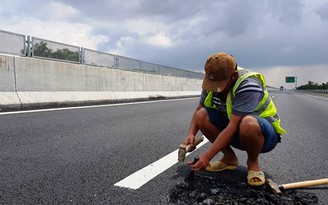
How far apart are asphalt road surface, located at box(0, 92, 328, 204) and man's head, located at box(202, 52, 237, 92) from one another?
989mm

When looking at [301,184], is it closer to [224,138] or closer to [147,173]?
[224,138]

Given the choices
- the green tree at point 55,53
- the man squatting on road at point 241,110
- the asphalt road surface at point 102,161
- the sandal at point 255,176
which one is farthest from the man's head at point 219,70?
the green tree at point 55,53

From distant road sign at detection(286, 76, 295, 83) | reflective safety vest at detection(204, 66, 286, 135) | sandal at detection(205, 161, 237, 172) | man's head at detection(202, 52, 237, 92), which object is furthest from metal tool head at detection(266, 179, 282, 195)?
distant road sign at detection(286, 76, 295, 83)

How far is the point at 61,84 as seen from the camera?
414 inches

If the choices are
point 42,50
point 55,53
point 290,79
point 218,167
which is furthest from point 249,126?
point 290,79

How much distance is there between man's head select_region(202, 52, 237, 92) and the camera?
2.77 m

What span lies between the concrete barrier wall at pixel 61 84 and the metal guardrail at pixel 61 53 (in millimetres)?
561

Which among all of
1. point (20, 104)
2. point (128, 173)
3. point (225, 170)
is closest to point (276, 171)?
point (225, 170)

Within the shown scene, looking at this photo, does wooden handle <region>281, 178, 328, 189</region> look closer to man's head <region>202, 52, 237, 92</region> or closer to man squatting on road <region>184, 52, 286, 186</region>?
man squatting on road <region>184, 52, 286, 186</region>

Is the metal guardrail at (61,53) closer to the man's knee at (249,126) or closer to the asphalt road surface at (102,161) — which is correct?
the asphalt road surface at (102,161)

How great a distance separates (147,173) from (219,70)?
4.26ft

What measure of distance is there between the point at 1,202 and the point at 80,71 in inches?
388

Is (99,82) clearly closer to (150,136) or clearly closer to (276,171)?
(150,136)

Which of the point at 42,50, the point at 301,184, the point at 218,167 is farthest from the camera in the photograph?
the point at 42,50
